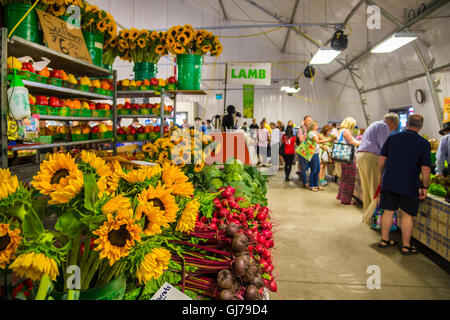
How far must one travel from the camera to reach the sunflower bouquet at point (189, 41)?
389cm

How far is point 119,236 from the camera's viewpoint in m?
0.67

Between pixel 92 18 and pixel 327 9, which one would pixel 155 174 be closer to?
pixel 92 18

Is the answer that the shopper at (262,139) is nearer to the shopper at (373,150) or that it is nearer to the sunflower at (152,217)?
the shopper at (373,150)

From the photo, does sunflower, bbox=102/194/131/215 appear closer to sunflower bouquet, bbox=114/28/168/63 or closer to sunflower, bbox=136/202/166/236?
sunflower, bbox=136/202/166/236

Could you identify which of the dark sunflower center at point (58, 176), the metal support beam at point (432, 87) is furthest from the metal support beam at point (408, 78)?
the dark sunflower center at point (58, 176)

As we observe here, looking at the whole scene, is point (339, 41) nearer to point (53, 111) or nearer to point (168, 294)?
point (53, 111)

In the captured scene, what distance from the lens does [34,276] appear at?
2.18 ft

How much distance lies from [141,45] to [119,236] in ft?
12.6

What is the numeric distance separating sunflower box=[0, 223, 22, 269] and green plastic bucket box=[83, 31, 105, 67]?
10.5 feet

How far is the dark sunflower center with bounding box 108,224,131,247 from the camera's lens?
0.67 m

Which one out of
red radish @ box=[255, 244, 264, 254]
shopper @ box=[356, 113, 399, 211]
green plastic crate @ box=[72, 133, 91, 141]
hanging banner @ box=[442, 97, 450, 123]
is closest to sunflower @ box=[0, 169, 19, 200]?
red radish @ box=[255, 244, 264, 254]

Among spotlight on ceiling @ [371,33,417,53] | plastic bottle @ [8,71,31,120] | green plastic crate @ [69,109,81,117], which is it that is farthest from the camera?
spotlight on ceiling @ [371,33,417,53]

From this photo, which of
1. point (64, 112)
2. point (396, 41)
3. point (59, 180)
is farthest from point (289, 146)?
point (59, 180)

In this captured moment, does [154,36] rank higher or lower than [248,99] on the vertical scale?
lower
